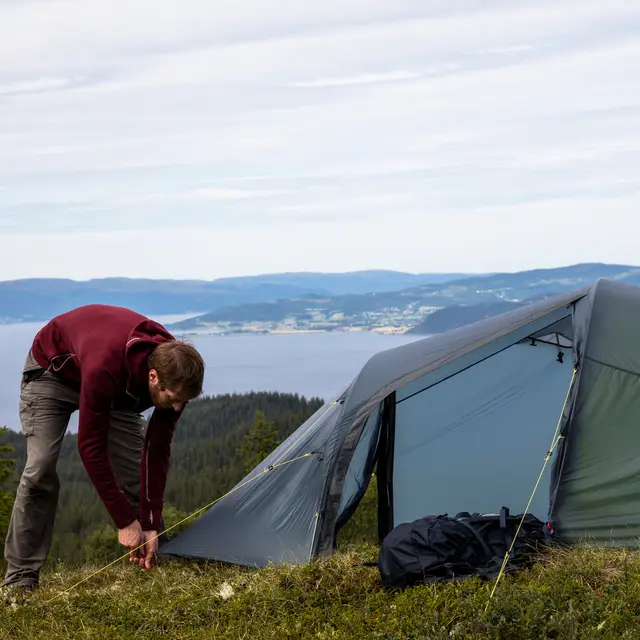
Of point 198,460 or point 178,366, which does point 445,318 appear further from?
point 178,366

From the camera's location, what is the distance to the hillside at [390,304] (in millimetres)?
88094

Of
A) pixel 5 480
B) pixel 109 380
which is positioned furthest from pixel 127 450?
pixel 5 480

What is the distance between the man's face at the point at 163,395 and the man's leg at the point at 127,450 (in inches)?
36.4

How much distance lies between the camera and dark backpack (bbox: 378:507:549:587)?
475 cm

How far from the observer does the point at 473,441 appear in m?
7.24

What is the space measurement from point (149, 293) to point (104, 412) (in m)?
152

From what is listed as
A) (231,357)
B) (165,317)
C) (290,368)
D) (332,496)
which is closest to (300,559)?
(332,496)

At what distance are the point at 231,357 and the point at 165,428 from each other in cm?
12979

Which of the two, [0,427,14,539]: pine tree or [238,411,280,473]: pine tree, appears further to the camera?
[238,411,280,473]: pine tree

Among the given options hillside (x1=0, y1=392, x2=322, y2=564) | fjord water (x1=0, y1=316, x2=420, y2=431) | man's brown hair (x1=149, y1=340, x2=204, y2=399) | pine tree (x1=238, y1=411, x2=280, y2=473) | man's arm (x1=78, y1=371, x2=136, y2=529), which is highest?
man's brown hair (x1=149, y1=340, x2=204, y2=399)

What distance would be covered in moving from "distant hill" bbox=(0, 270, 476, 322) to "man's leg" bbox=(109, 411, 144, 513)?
130 meters

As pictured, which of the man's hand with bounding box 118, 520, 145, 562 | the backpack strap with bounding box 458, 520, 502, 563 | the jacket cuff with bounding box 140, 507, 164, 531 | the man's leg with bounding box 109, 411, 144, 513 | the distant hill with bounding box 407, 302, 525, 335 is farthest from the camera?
the distant hill with bounding box 407, 302, 525, 335

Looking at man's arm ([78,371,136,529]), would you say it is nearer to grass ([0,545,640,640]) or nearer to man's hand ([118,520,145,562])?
man's hand ([118,520,145,562])

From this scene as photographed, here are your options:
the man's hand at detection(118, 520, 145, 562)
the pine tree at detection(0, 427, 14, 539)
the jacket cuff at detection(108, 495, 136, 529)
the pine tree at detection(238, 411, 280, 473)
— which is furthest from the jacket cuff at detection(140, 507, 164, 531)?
the pine tree at detection(238, 411, 280, 473)
